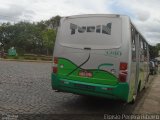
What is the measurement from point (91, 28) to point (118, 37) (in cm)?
91

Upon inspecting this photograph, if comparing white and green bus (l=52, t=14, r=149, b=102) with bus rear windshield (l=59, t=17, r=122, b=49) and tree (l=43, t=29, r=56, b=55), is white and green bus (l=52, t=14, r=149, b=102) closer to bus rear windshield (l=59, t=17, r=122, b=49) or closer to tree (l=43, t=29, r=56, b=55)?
bus rear windshield (l=59, t=17, r=122, b=49)

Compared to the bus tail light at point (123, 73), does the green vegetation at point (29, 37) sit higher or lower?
higher

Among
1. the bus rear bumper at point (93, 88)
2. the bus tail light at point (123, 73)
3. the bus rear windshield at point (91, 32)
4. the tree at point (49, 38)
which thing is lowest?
the bus rear bumper at point (93, 88)

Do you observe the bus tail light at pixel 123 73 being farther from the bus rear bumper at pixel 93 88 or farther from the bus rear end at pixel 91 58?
the bus rear bumper at pixel 93 88

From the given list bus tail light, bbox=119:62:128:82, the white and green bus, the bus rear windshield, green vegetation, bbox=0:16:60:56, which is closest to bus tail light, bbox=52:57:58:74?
the white and green bus

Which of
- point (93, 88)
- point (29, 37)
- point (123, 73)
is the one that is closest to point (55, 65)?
point (93, 88)

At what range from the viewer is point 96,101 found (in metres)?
11.7

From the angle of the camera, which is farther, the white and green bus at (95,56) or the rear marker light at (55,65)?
the rear marker light at (55,65)

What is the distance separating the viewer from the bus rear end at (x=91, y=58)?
9.16m

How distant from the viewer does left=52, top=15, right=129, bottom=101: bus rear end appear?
9.16 metres

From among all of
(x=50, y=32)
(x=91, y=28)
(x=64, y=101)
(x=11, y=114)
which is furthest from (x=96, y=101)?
(x=50, y=32)

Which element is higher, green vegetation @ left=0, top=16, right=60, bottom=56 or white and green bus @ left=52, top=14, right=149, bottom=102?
green vegetation @ left=0, top=16, right=60, bottom=56

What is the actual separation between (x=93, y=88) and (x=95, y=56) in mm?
921

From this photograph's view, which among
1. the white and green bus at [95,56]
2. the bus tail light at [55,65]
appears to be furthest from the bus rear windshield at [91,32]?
the bus tail light at [55,65]
